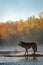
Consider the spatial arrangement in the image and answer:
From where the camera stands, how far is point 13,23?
6.81 feet

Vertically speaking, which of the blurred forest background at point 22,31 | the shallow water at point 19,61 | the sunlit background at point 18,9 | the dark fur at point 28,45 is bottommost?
the shallow water at point 19,61

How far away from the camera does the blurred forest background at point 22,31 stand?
2.05 meters

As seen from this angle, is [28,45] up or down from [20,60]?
up

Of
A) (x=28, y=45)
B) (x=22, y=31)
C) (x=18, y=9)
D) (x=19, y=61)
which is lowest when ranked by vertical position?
(x=19, y=61)

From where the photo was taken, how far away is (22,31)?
2055 mm

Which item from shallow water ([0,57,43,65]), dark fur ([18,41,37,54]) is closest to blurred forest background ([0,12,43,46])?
dark fur ([18,41,37,54])

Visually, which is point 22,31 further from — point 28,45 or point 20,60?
point 20,60

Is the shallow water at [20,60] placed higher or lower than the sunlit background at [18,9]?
lower

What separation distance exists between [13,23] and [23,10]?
7.0 inches

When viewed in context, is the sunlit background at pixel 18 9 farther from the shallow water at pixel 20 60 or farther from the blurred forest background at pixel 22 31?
the shallow water at pixel 20 60

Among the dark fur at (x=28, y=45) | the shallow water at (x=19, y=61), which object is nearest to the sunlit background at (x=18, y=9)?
the dark fur at (x=28, y=45)

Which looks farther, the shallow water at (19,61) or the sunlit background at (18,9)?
the sunlit background at (18,9)

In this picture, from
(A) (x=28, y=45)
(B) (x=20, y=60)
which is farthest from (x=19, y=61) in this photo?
(A) (x=28, y=45)

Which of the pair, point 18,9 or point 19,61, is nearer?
point 19,61
